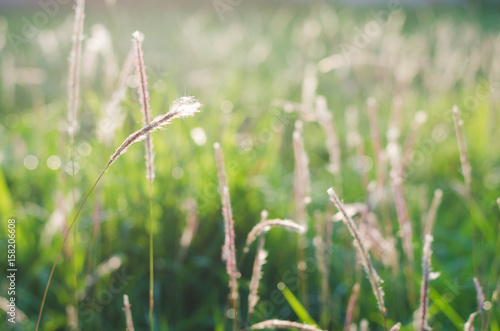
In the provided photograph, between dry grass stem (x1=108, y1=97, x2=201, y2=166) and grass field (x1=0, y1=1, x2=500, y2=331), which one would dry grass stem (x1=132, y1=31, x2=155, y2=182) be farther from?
grass field (x1=0, y1=1, x2=500, y2=331)

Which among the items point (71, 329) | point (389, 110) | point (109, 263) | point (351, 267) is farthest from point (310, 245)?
point (389, 110)

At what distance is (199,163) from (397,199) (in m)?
1.07

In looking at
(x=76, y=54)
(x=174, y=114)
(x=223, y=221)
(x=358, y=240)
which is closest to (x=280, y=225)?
(x=358, y=240)

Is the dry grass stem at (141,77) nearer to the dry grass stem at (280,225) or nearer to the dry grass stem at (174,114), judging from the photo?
the dry grass stem at (174,114)

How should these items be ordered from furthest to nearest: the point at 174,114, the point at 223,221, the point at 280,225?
the point at 223,221 < the point at 280,225 < the point at 174,114

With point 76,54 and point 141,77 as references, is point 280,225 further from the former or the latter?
point 76,54

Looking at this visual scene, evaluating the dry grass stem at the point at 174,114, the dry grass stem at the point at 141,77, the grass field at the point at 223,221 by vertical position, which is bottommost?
the grass field at the point at 223,221

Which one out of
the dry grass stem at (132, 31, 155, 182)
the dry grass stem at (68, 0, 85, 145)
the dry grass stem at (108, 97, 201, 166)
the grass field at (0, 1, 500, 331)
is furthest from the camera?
the grass field at (0, 1, 500, 331)

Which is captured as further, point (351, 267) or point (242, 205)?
point (242, 205)

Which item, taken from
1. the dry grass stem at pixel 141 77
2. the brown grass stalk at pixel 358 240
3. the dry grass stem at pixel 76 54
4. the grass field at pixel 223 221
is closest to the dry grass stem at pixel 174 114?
the dry grass stem at pixel 141 77

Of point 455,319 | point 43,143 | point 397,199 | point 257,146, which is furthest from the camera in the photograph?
point 43,143

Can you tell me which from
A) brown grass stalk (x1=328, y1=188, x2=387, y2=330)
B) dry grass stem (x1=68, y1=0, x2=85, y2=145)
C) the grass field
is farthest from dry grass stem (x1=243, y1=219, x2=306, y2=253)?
dry grass stem (x1=68, y1=0, x2=85, y2=145)

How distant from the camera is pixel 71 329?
4.95 feet

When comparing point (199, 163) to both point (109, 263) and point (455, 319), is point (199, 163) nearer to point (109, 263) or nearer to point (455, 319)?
point (109, 263)
